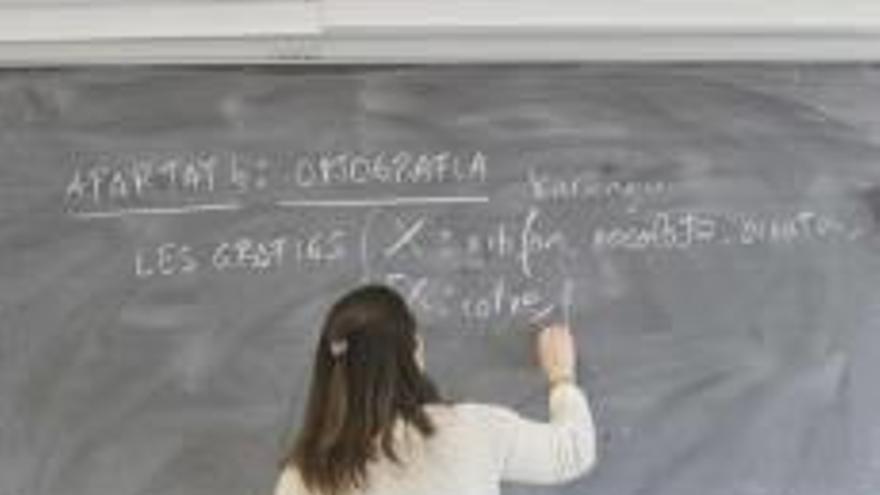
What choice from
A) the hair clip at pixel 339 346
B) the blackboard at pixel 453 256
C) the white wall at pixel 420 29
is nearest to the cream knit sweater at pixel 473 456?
the hair clip at pixel 339 346

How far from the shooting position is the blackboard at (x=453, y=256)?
8.77 ft

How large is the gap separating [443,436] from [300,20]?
2.50 ft

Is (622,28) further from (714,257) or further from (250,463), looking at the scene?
(250,463)

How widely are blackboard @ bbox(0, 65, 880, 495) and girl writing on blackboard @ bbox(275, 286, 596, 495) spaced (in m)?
0.35

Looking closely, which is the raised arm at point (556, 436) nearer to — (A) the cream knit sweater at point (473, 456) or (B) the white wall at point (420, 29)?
(A) the cream knit sweater at point (473, 456)

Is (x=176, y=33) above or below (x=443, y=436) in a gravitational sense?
above

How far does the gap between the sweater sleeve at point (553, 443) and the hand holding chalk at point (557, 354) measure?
0.18ft

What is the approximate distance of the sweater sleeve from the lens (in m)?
2.36

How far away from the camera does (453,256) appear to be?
8.97ft

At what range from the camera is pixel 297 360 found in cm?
270

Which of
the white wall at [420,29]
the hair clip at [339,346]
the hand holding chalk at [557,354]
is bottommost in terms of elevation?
the hand holding chalk at [557,354]

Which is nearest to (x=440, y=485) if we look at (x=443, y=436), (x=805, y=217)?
(x=443, y=436)

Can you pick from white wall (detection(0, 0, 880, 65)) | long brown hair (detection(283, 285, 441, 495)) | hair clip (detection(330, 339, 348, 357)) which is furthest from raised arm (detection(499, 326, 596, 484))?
white wall (detection(0, 0, 880, 65))

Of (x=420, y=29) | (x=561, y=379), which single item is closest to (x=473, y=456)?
(x=561, y=379)
